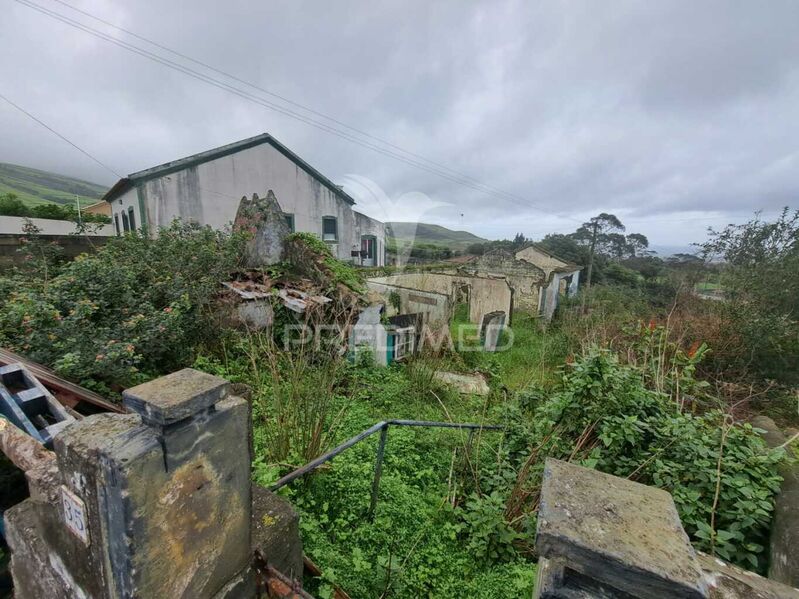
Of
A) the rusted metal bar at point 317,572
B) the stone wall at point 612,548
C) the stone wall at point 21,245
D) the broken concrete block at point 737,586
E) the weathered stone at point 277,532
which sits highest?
the stone wall at point 21,245

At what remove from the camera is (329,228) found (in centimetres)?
1531

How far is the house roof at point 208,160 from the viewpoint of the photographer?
10.1m

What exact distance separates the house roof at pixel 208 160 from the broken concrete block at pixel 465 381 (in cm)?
1084

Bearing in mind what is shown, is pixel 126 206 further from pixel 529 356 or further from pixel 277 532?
pixel 277 532

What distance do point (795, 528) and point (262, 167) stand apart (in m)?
15.0

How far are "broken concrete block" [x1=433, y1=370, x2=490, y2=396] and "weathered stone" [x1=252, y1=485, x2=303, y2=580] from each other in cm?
403

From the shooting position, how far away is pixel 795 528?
1.89 meters

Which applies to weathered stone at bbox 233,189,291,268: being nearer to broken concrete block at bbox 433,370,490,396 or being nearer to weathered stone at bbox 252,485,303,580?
broken concrete block at bbox 433,370,490,396

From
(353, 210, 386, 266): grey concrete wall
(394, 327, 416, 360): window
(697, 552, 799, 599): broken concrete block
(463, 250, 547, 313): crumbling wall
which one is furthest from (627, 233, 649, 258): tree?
(697, 552, 799, 599): broken concrete block

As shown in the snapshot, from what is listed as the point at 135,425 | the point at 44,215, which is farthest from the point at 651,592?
the point at 44,215

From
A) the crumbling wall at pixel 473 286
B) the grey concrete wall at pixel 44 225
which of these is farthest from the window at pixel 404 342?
the grey concrete wall at pixel 44 225

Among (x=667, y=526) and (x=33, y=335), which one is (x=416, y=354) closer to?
(x=33, y=335)

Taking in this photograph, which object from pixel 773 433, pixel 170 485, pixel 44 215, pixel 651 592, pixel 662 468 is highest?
pixel 44 215

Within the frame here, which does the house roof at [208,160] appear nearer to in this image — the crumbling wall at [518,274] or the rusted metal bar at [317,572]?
the crumbling wall at [518,274]
